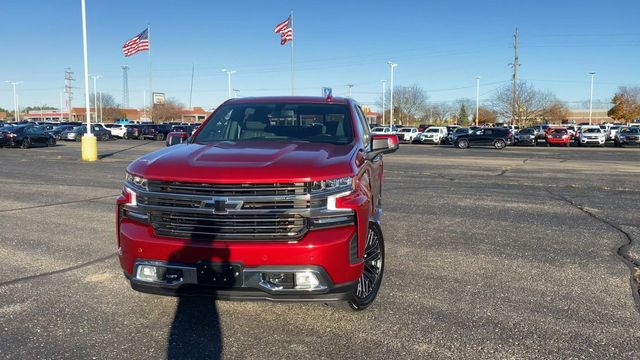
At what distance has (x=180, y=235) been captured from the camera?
351 cm

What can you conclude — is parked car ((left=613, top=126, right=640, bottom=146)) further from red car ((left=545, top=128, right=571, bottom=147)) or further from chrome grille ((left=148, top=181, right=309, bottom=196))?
chrome grille ((left=148, top=181, right=309, bottom=196))

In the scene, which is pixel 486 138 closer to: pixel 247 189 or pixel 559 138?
pixel 559 138

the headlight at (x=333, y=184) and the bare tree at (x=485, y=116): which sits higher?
the bare tree at (x=485, y=116)

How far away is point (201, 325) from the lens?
380 cm

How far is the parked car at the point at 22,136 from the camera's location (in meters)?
30.5

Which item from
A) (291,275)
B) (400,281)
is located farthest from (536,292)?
(291,275)

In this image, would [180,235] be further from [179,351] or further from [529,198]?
[529,198]

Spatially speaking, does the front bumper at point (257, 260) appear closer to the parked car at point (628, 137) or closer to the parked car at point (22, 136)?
the parked car at point (22, 136)

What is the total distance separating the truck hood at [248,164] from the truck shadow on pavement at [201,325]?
52cm

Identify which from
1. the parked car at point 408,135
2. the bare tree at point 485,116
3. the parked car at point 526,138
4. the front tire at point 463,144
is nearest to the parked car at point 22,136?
the front tire at point 463,144

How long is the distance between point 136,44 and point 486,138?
25.4m

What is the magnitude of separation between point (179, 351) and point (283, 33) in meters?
38.4

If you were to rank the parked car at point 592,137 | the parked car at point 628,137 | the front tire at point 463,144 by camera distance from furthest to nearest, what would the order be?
1. the parked car at point 592,137
2. the parked car at point 628,137
3. the front tire at point 463,144


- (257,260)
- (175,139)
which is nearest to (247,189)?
(257,260)
